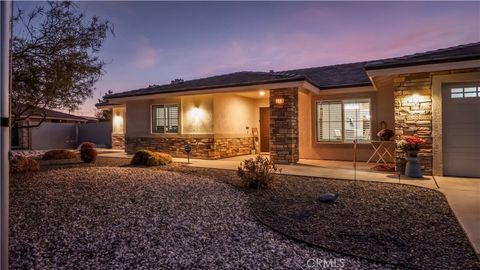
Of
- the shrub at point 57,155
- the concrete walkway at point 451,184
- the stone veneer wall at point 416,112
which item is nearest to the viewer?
the concrete walkway at point 451,184

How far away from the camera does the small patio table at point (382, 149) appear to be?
9844mm

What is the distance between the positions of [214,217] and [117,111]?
1641cm

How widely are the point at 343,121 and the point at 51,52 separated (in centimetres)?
964

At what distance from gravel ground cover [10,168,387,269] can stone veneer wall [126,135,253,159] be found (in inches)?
233

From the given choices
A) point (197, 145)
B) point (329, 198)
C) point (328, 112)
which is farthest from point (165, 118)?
point (329, 198)

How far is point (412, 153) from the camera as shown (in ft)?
24.0

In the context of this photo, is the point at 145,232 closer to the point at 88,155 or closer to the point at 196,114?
the point at 88,155

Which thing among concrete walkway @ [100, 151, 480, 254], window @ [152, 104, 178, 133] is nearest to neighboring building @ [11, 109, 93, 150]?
window @ [152, 104, 178, 133]

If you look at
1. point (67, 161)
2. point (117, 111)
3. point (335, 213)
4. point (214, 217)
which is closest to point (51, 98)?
point (214, 217)

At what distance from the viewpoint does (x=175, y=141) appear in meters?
12.7

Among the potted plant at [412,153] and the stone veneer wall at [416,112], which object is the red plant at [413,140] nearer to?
the potted plant at [412,153]

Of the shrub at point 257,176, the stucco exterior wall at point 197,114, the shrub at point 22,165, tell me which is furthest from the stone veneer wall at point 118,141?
the shrub at point 257,176

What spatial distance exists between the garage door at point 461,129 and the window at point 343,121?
3.24 m

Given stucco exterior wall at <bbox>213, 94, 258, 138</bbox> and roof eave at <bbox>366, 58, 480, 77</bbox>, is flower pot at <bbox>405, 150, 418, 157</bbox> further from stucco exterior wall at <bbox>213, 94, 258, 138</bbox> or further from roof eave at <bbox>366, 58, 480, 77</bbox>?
stucco exterior wall at <bbox>213, 94, 258, 138</bbox>
